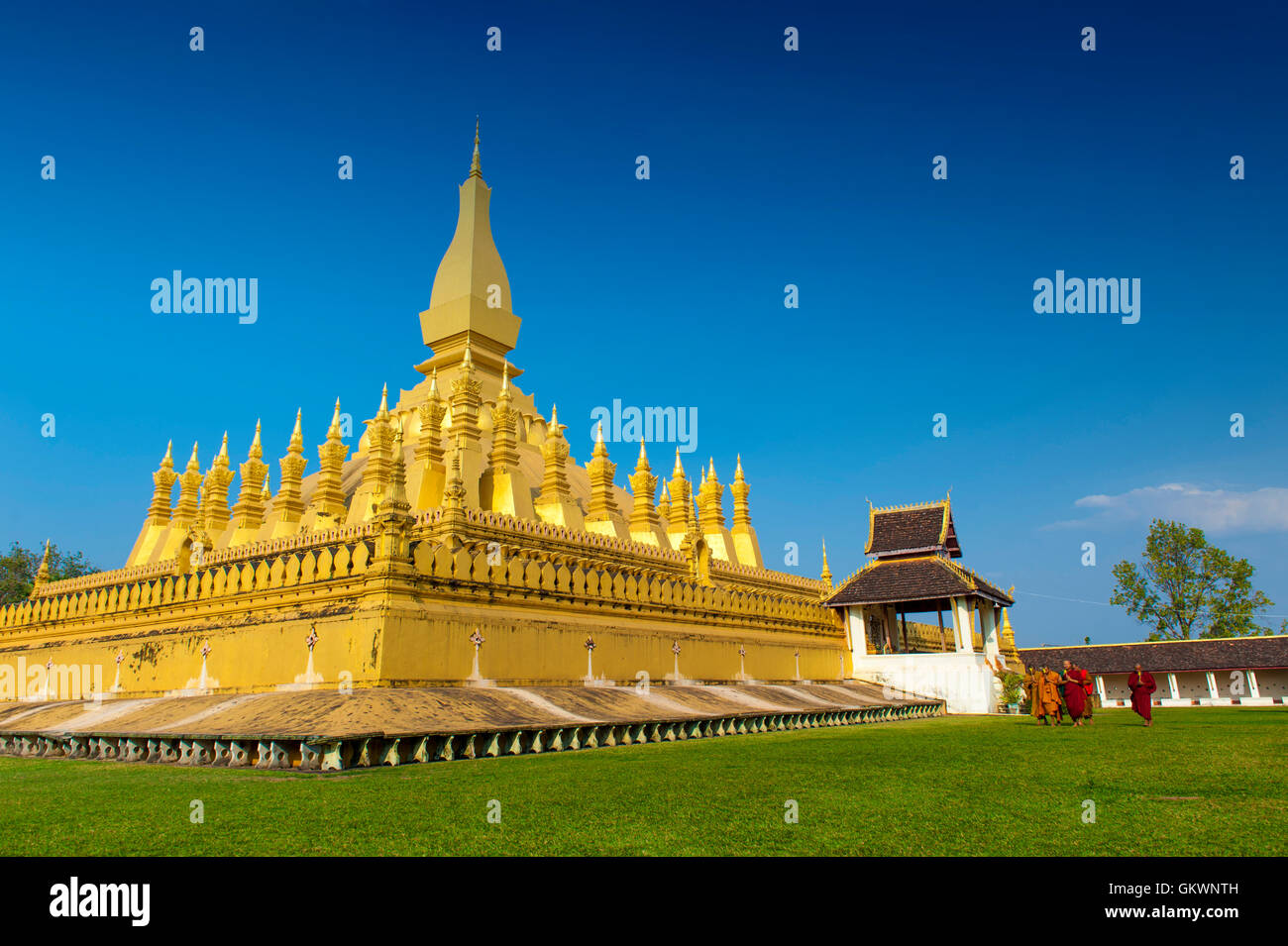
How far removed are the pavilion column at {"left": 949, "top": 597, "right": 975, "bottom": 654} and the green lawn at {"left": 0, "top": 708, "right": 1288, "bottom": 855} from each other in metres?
16.4

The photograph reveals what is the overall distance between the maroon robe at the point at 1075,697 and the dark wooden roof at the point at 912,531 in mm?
11230

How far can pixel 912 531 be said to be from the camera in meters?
30.9

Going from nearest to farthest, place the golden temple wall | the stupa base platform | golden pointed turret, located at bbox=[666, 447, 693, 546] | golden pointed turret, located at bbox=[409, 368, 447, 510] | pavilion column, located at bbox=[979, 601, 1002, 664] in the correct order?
the stupa base platform, the golden temple wall, golden pointed turret, located at bbox=[409, 368, 447, 510], pavilion column, located at bbox=[979, 601, 1002, 664], golden pointed turret, located at bbox=[666, 447, 693, 546]

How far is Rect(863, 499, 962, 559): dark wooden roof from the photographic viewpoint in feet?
98.9

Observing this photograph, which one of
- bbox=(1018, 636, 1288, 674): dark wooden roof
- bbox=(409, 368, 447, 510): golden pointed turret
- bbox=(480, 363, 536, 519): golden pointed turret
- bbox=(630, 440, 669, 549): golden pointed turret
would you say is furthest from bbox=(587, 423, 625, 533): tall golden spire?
bbox=(1018, 636, 1288, 674): dark wooden roof

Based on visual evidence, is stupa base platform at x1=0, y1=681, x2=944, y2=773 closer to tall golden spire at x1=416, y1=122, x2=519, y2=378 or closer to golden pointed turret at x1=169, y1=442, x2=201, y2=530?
golden pointed turret at x1=169, y1=442, x2=201, y2=530

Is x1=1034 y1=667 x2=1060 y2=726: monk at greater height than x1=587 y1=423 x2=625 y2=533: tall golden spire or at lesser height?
lesser

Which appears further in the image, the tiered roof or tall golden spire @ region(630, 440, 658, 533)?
tall golden spire @ region(630, 440, 658, 533)

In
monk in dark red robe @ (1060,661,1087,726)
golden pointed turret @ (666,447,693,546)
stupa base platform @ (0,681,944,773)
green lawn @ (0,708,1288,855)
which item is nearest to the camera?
green lawn @ (0,708,1288,855)

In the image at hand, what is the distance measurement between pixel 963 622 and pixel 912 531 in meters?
4.09

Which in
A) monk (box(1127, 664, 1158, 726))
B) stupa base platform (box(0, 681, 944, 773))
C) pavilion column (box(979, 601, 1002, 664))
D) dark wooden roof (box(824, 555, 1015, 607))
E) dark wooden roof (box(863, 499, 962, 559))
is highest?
dark wooden roof (box(863, 499, 962, 559))

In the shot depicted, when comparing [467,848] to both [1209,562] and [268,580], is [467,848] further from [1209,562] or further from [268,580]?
[1209,562]

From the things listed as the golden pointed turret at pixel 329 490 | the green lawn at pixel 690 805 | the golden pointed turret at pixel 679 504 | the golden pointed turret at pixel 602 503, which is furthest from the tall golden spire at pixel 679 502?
the green lawn at pixel 690 805
